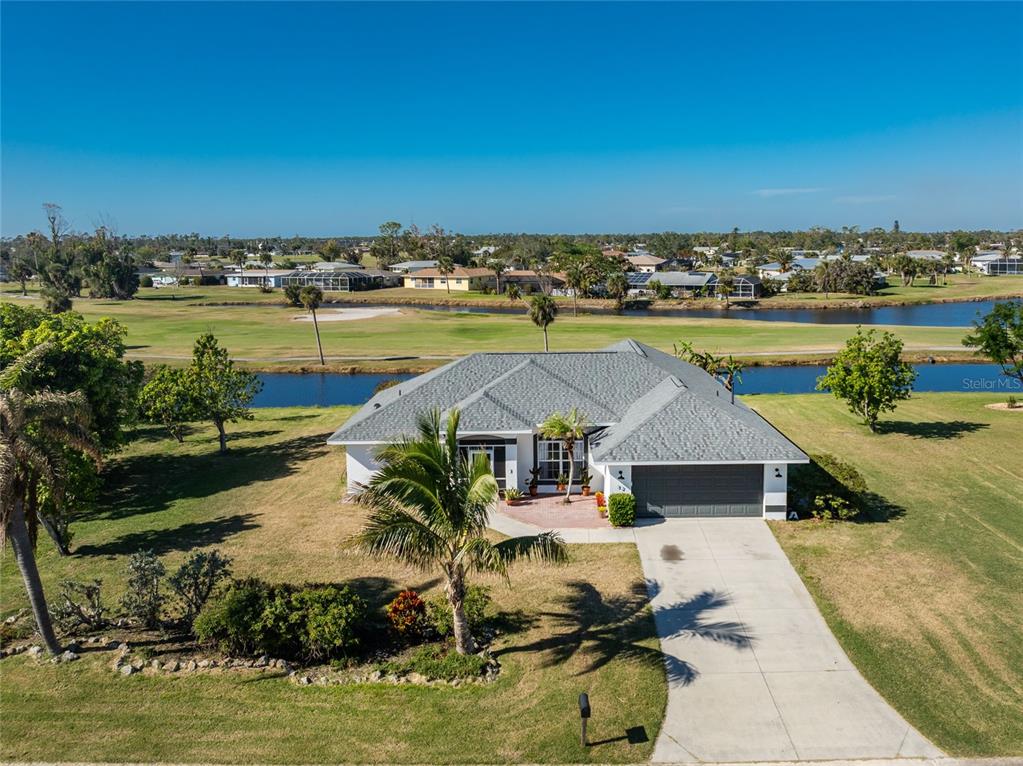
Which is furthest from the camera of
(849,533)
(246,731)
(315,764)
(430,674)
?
(849,533)

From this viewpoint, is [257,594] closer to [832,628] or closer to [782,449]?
[832,628]

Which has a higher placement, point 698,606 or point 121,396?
point 121,396

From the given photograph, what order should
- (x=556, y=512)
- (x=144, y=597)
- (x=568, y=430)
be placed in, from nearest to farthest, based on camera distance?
1. (x=144, y=597)
2. (x=556, y=512)
3. (x=568, y=430)

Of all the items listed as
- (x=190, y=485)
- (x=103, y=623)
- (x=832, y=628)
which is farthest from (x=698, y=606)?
(x=190, y=485)

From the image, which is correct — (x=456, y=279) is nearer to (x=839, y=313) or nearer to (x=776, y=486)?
(x=839, y=313)

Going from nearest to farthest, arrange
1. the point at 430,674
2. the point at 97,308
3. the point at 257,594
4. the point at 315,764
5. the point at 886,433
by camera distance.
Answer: the point at 315,764 < the point at 430,674 < the point at 257,594 < the point at 886,433 < the point at 97,308

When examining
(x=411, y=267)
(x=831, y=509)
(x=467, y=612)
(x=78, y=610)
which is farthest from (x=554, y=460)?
(x=411, y=267)

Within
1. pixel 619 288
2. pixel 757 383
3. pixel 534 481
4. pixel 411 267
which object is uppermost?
pixel 411 267
